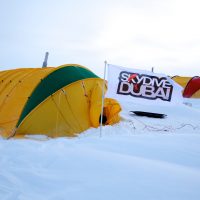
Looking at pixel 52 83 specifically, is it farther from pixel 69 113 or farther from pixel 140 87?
pixel 140 87

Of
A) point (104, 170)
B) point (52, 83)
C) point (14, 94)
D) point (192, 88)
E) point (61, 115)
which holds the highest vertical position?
point (192, 88)

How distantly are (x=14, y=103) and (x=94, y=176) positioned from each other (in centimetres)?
471

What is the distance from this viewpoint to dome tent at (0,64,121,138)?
6.64 meters

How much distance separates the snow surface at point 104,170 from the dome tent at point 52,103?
93 centimetres

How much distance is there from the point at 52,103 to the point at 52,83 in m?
0.62

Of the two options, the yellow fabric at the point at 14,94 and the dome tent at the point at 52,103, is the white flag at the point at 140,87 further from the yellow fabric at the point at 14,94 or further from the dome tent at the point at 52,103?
the yellow fabric at the point at 14,94

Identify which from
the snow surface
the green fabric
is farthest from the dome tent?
the snow surface

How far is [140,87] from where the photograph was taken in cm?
688

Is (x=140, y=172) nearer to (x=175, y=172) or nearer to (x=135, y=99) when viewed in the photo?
(x=175, y=172)

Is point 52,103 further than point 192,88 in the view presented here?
No

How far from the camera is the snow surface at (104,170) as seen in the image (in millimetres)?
2715

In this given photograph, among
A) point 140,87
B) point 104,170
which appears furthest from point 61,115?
point 104,170

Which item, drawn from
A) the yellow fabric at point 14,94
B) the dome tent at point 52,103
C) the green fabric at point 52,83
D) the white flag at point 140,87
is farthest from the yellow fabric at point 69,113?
the white flag at point 140,87

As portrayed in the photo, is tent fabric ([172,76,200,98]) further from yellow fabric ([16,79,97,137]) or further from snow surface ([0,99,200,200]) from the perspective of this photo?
snow surface ([0,99,200,200])
